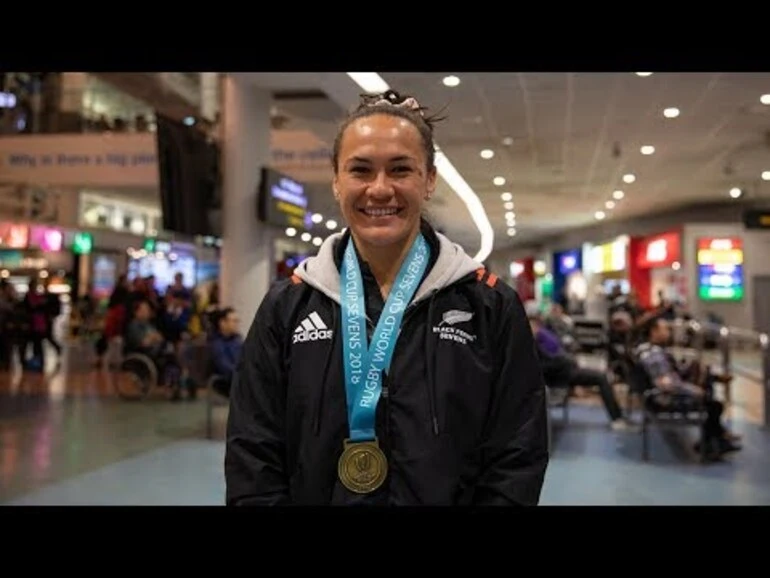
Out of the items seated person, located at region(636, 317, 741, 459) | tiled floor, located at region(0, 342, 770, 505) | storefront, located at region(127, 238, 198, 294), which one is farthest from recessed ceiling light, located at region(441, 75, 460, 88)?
storefront, located at region(127, 238, 198, 294)

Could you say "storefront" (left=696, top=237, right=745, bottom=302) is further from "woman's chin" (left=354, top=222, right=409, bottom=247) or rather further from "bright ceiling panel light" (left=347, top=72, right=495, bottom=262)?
"woman's chin" (left=354, top=222, right=409, bottom=247)

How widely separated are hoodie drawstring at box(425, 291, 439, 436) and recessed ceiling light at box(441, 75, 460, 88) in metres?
6.67

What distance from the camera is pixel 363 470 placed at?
1320 millimetres

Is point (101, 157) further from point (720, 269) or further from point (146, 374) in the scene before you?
point (720, 269)

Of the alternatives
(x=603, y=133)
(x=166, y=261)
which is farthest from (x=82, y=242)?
(x=603, y=133)

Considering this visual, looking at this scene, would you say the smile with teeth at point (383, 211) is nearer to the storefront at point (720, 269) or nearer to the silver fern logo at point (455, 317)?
the silver fern logo at point (455, 317)

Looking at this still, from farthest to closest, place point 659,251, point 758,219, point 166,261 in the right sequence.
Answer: point 166,261
point 659,251
point 758,219

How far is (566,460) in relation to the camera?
18.4ft

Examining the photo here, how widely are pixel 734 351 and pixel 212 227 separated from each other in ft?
46.8

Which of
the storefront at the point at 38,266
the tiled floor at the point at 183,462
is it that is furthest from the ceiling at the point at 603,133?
the storefront at the point at 38,266

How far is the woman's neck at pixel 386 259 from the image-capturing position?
4.69 ft

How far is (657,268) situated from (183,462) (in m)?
18.4

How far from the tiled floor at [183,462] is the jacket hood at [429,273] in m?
3.15
